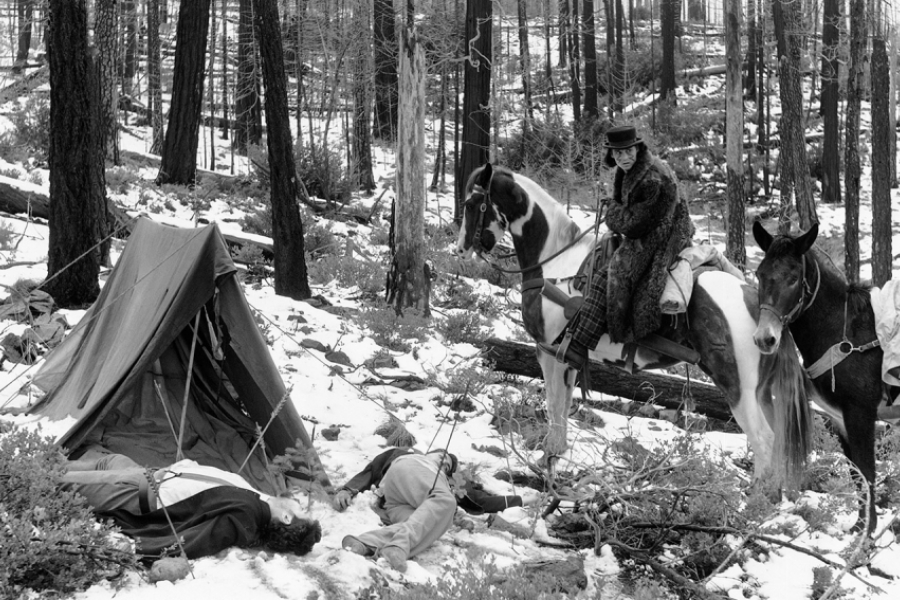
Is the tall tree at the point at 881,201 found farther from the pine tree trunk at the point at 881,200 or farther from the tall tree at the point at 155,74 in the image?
the tall tree at the point at 155,74

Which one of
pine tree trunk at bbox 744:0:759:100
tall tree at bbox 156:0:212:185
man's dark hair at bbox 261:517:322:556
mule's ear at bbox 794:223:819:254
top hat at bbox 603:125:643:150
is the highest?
pine tree trunk at bbox 744:0:759:100

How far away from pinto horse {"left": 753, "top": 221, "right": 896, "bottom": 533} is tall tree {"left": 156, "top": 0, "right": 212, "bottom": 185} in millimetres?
11825

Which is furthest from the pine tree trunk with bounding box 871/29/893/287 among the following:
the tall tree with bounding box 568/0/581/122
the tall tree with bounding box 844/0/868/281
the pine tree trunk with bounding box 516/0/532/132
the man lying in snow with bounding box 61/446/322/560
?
the tall tree with bounding box 568/0/581/122

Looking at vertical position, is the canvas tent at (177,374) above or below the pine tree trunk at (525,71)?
below

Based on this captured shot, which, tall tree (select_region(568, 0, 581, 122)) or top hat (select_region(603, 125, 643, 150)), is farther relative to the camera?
tall tree (select_region(568, 0, 581, 122))

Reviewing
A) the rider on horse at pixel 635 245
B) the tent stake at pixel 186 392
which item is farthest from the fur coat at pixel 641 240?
the tent stake at pixel 186 392

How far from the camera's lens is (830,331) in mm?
5254

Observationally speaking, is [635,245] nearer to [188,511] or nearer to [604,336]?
[604,336]

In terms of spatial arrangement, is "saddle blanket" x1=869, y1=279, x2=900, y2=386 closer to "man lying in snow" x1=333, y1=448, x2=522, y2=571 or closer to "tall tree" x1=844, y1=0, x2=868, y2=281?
"man lying in snow" x1=333, y1=448, x2=522, y2=571

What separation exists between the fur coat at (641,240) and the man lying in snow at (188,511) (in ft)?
8.54

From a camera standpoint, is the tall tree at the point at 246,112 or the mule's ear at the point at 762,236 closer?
the mule's ear at the point at 762,236

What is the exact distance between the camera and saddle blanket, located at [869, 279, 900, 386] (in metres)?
4.91

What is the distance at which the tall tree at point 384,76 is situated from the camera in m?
21.5

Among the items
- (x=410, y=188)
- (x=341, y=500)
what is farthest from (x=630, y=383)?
(x=410, y=188)
